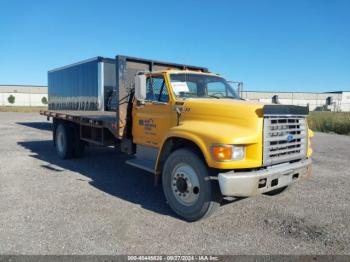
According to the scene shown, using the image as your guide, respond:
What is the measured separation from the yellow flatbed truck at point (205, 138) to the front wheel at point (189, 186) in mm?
14

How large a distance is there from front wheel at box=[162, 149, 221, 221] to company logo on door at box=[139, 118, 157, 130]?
39.7 inches

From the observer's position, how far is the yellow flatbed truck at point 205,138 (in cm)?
412

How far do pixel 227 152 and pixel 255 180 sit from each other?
1.71ft

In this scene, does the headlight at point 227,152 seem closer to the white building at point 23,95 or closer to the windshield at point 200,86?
the windshield at point 200,86

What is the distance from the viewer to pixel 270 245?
12.6ft

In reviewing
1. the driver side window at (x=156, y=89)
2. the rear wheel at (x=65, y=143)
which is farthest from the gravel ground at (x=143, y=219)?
the driver side window at (x=156, y=89)

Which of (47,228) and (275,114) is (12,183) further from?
(275,114)

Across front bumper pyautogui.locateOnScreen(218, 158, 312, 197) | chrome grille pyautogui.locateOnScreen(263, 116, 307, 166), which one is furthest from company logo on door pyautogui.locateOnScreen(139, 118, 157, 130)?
chrome grille pyautogui.locateOnScreen(263, 116, 307, 166)

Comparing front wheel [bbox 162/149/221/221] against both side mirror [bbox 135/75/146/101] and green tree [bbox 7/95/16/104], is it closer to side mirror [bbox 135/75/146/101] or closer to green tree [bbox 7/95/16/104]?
side mirror [bbox 135/75/146/101]

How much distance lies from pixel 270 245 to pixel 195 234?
96cm

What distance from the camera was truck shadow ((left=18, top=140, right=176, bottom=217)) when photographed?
5.56 metres

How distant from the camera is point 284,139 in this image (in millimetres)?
4523

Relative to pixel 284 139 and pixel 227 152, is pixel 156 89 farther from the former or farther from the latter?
pixel 284 139

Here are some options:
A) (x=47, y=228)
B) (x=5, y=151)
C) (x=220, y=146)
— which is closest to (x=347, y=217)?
(x=220, y=146)
